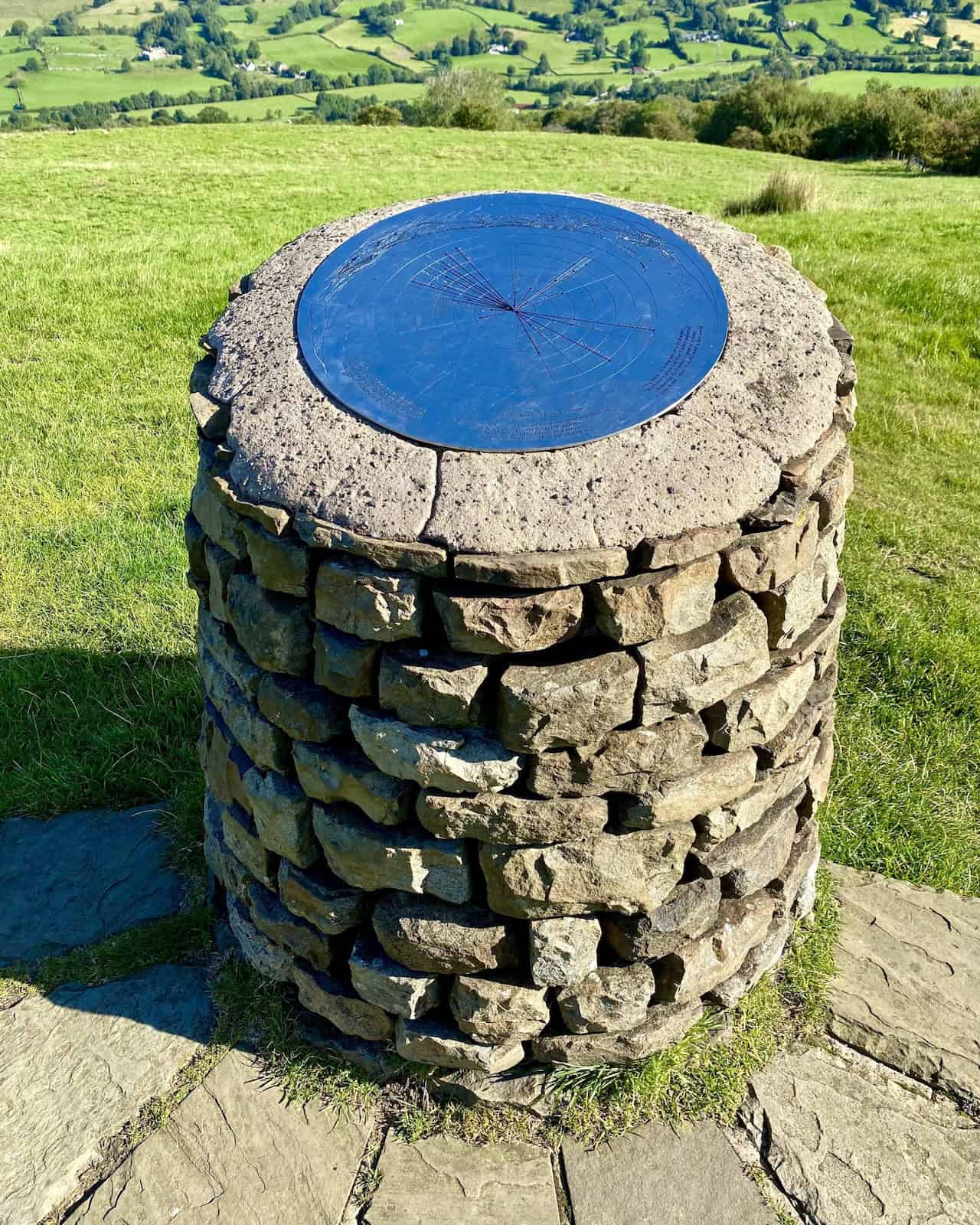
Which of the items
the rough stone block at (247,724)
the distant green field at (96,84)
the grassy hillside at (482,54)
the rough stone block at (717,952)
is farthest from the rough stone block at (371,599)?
the distant green field at (96,84)

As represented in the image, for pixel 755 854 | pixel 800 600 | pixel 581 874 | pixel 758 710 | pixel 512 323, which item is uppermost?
pixel 512 323

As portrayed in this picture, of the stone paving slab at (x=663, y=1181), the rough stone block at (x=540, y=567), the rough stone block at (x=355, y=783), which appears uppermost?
the rough stone block at (x=540, y=567)

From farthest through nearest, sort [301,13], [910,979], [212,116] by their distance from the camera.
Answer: [301,13] < [212,116] < [910,979]

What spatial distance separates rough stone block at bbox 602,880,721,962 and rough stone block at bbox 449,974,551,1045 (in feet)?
0.85

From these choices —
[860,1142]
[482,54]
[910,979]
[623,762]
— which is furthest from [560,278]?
[482,54]

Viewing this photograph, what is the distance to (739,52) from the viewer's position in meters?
54.5

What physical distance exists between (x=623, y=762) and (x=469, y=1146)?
127 centimetres

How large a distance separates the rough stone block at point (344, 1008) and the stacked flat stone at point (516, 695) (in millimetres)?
10

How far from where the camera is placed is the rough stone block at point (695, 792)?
8.43ft

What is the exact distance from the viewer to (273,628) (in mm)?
2613

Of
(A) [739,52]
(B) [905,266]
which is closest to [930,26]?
(A) [739,52]

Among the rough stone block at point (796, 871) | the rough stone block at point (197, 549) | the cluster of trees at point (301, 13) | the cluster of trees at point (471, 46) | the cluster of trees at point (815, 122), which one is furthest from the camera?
the cluster of trees at point (301, 13)

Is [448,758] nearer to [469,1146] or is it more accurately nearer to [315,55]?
[469,1146]

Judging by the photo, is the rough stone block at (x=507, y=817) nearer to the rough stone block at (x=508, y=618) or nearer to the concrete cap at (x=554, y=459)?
the rough stone block at (x=508, y=618)
